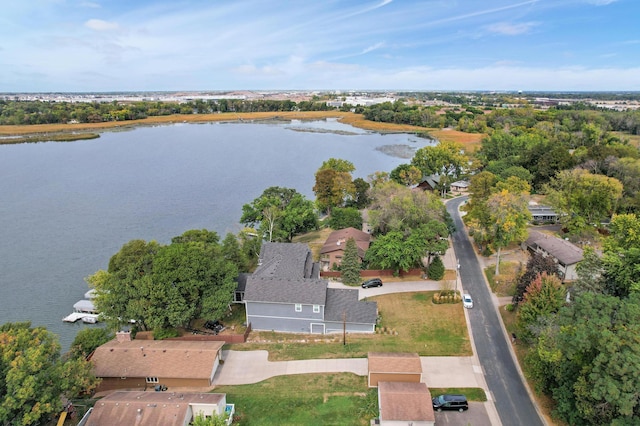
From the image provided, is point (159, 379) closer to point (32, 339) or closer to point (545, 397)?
point (32, 339)

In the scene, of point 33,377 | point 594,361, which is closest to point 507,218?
→ point 594,361

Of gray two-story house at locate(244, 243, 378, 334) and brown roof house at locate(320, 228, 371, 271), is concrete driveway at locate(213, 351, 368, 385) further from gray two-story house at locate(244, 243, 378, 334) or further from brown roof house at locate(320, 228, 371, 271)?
brown roof house at locate(320, 228, 371, 271)

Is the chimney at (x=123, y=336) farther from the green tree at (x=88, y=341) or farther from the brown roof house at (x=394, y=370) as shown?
the brown roof house at (x=394, y=370)

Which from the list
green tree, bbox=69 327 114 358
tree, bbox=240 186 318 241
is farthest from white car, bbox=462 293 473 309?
green tree, bbox=69 327 114 358

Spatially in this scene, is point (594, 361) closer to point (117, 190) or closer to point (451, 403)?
point (451, 403)

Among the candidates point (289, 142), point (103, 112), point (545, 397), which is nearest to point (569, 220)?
point (545, 397)

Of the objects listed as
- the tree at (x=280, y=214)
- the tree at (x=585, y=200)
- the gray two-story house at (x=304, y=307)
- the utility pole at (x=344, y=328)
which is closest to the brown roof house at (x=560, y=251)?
the tree at (x=585, y=200)
